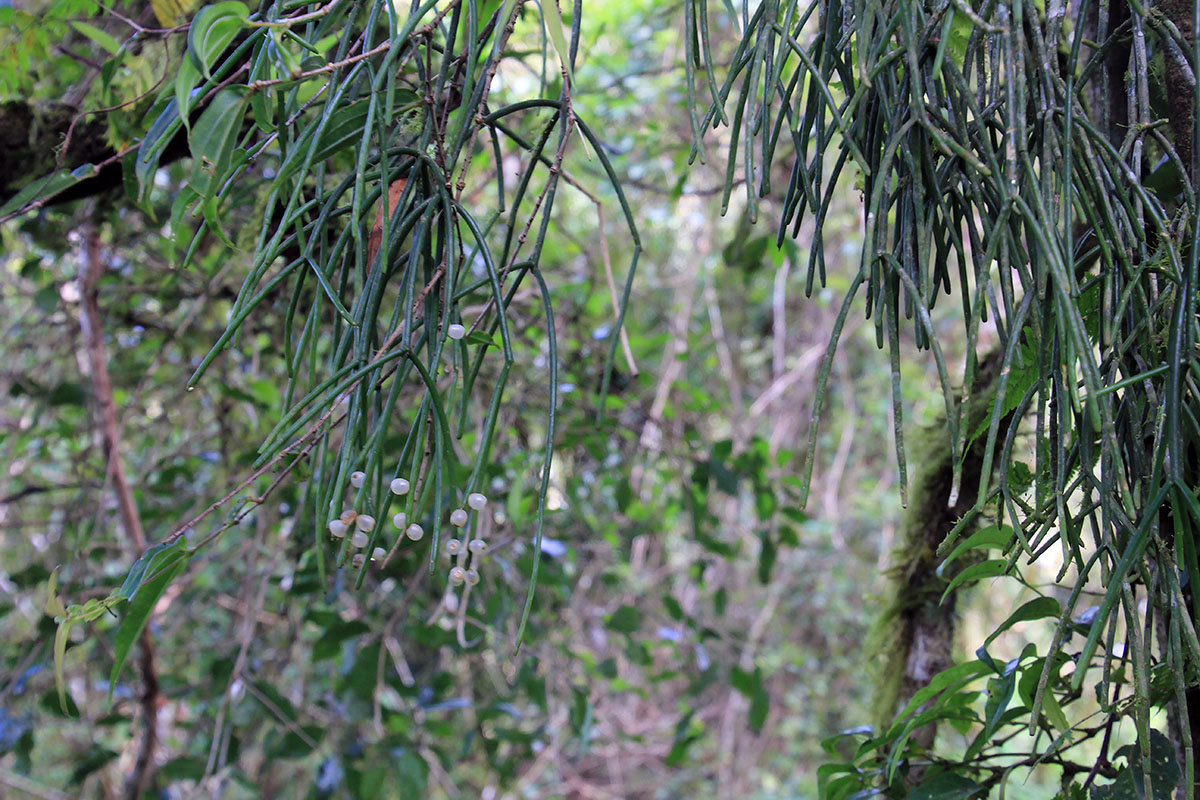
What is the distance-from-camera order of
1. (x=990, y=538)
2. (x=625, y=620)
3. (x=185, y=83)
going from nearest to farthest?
(x=185, y=83), (x=990, y=538), (x=625, y=620)

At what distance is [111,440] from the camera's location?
1.23 metres

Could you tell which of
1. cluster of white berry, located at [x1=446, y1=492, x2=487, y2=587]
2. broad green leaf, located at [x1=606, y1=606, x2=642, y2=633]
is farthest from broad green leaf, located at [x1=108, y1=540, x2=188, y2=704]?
broad green leaf, located at [x1=606, y1=606, x2=642, y2=633]

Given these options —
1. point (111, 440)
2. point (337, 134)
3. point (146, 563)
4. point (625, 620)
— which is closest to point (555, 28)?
point (337, 134)

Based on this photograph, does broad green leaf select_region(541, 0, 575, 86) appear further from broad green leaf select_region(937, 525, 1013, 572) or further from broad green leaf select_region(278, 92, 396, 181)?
broad green leaf select_region(937, 525, 1013, 572)

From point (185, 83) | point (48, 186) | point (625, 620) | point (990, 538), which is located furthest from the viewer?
point (625, 620)

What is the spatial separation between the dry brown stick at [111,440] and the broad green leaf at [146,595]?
0.90 m

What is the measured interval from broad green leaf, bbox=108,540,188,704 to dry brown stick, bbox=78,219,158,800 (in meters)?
0.90

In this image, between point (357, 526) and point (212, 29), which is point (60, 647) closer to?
point (357, 526)

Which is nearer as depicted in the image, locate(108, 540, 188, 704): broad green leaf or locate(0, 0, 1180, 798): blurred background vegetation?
locate(108, 540, 188, 704): broad green leaf

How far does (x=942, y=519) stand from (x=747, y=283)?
0.64 metres

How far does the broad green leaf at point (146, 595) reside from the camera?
380mm

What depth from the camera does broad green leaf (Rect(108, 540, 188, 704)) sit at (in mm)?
380

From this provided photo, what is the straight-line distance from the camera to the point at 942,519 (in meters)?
0.76

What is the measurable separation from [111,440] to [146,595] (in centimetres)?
98
